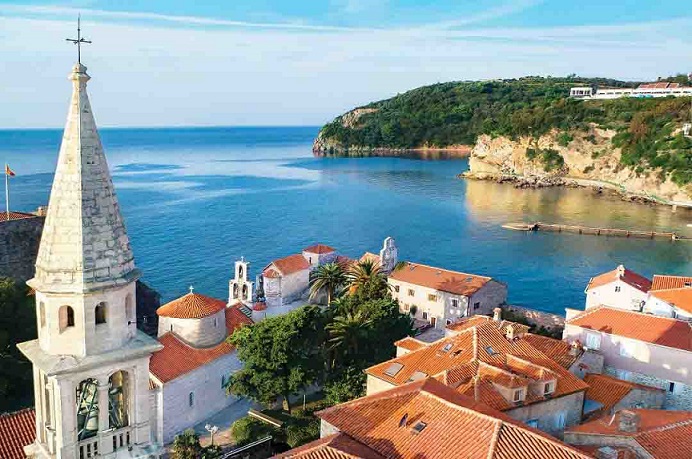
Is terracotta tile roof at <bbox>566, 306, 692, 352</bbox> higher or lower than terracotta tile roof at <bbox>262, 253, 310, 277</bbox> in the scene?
higher

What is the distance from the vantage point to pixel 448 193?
131625 mm

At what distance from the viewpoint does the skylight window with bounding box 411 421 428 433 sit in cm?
1981

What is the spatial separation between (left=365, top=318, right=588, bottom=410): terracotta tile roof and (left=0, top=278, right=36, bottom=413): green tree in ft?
63.9

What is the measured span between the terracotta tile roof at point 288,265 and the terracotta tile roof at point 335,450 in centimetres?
2789

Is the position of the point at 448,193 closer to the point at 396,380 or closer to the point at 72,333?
the point at 396,380

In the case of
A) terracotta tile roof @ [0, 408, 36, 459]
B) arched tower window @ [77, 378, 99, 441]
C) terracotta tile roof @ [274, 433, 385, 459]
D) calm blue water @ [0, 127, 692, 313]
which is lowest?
calm blue water @ [0, 127, 692, 313]

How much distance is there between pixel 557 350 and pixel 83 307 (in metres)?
26.1

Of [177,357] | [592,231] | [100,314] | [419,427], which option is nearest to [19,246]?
[177,357]

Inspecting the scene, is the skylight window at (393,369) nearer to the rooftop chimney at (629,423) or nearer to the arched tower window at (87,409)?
the rooftop chimney at (629,423)

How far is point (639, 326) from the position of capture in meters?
33.8

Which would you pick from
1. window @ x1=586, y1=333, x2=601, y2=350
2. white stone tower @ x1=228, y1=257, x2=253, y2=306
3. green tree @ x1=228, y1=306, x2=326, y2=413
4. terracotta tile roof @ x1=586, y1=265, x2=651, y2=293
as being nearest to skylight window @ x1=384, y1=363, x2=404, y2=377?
green tree @ x1=228, y1=306, x2=326, y2=413

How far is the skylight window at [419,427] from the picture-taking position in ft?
65.0

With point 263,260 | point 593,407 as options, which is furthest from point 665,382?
point 263,260

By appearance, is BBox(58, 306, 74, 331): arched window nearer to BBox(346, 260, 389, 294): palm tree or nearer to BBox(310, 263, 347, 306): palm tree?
BBox(346, 260, 389, 294): palm tree
